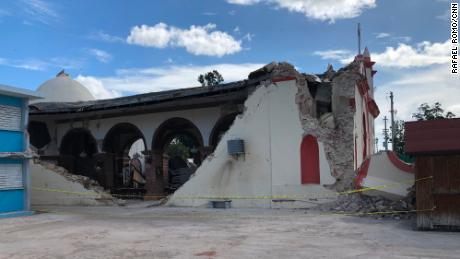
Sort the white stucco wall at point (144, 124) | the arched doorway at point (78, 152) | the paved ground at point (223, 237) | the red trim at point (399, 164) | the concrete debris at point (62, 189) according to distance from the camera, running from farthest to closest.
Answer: the arched doorway at point (78, 152) → the white stucco wall at point (144, 124) → the concrete debris at point (62, 189) → the red trim at point (399, 164) → the paved ground at point (223, 237)

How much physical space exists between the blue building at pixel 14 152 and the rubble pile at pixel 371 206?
8738 mm

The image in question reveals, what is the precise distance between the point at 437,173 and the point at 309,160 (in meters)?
4.82

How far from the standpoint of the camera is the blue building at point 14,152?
12.4m

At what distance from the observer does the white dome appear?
23.7m

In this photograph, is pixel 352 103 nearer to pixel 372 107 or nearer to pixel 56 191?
pixel 372 107

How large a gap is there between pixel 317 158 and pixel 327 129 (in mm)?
948

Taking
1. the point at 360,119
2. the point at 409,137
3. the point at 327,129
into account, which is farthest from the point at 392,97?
the point at 409,137

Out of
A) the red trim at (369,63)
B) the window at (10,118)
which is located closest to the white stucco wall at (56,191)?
the window at (10,118)

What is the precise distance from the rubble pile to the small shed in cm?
150

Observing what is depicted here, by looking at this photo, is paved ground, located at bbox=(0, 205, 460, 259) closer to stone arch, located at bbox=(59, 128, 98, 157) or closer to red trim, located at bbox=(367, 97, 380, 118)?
red trim, located at bbox=(367, 97, 380, 118)

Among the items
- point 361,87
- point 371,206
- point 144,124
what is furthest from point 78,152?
point 371,206

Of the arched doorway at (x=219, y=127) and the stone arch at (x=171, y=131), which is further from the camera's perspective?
the stone arch at (x=171, y=131)

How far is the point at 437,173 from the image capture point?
8422 mm

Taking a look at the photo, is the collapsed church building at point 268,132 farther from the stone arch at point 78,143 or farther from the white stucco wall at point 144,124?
the stone arch at point 78,143
